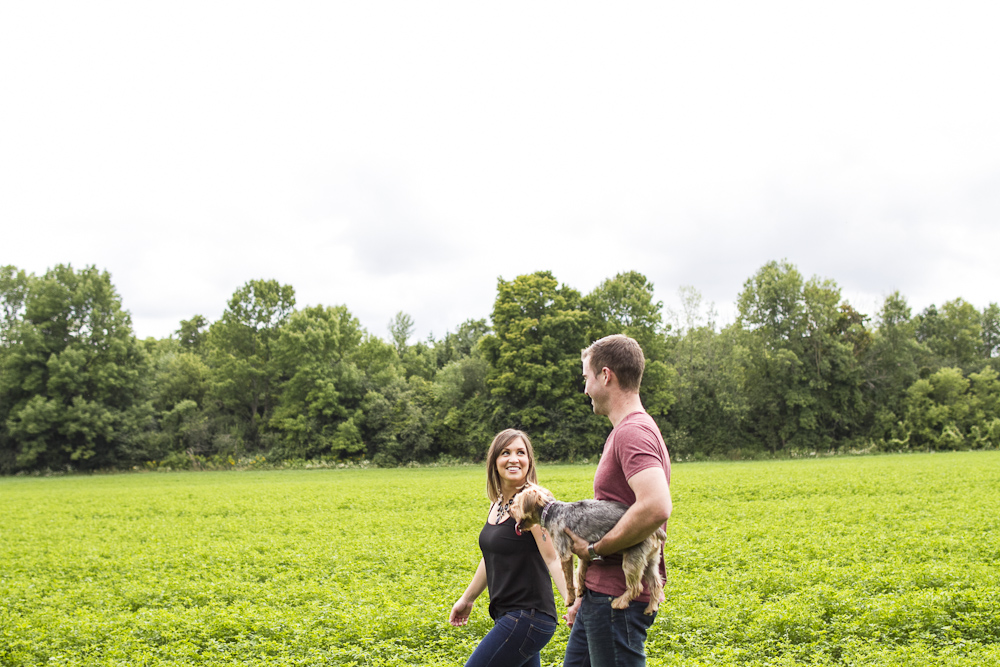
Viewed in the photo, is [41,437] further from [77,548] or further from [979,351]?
[979,351]

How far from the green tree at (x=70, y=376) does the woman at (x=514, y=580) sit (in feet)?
171

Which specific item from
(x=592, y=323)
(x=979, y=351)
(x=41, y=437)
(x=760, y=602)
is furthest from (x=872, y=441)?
(x=41, y=437)

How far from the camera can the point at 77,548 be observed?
598 inches

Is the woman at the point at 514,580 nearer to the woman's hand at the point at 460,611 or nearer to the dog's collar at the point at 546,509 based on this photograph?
the woman's hand at the point at 460,611

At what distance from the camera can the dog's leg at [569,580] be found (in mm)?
3025

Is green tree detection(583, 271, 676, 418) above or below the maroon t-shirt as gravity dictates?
above

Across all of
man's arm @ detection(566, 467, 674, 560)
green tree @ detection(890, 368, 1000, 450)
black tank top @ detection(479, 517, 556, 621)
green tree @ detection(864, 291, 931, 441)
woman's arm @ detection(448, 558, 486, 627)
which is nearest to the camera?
man's arm @ detection(566, 467, 674, 560)

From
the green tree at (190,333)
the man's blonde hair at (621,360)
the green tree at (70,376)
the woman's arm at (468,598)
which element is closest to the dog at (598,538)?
the man's blonde hair at (621,360)

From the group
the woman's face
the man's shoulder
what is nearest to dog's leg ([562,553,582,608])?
the man's shoulder

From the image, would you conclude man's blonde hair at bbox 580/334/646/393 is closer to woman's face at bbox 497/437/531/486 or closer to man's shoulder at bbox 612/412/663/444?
man's shoulder at bbox 612/412/663/444

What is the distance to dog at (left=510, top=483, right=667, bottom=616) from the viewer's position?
279 cm

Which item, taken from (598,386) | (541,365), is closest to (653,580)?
(598,386)

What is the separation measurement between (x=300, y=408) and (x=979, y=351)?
240ft

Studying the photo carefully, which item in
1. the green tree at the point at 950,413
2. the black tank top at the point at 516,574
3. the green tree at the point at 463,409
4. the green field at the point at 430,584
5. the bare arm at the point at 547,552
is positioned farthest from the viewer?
the green tree at the point at 463,409
